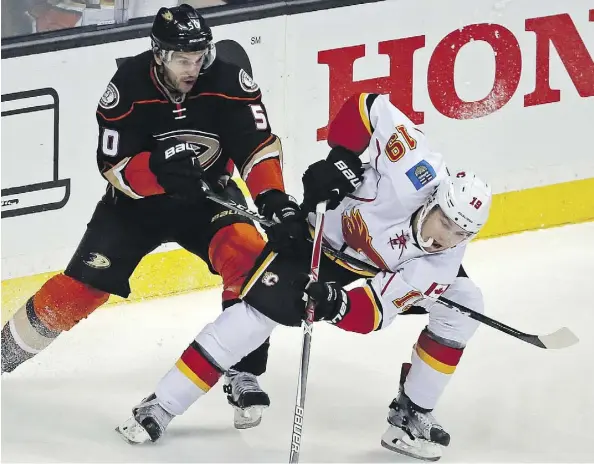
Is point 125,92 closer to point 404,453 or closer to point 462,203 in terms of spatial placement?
point 462,203

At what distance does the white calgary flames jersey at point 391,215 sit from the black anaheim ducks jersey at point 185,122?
0.23m

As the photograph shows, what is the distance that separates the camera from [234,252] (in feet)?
13.2

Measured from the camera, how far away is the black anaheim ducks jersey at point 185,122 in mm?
3947

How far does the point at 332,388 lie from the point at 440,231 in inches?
42.5

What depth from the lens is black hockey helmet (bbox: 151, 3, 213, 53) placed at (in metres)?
3.80

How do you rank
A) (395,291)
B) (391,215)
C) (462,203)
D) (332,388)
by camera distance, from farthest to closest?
(332,388) < (391,215) < (395,291) < (462,203)

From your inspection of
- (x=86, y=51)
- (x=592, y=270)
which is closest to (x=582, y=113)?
(x=592, y=270)

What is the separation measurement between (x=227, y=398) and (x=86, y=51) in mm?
1317

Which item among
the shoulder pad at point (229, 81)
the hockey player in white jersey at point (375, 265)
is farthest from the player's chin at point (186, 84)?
the hockey player in white jersey at point (375, 265)

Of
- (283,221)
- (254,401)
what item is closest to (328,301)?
(283,221)

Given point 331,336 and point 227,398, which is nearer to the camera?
point 227,398

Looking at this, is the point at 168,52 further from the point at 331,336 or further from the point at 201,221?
the point at 331,336

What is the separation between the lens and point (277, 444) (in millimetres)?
4066

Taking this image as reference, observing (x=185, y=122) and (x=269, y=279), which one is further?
(x=185, y=122)
